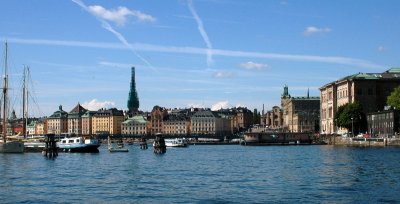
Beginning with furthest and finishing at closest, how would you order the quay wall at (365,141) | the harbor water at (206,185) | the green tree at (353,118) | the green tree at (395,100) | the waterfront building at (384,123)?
1. the green tree at (353,118)
2. the green tree at (395,100)
3. the waterfront building at (384,123)
4. the quay wall at (365,141)
5. the harbor water at (206,185)

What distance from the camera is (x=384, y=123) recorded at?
149 metres

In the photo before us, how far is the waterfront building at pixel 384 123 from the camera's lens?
467 ft

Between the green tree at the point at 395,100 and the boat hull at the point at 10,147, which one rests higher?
the green tree at the point at 395,100

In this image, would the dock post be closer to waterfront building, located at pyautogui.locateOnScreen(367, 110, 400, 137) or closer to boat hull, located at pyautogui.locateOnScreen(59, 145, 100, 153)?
boat hull, located at pyautogui.locateOnScreen(59, 145, 100, 153)

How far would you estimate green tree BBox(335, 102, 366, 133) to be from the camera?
16425 centimetres

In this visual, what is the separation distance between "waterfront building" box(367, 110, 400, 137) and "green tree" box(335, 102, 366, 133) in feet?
10.9

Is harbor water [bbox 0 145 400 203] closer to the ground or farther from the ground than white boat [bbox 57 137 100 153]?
closer to the ground

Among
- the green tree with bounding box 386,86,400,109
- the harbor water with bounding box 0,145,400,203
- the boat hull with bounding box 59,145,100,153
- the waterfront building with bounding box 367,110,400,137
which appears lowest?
the harbor water with bounding box 0,145,400,203

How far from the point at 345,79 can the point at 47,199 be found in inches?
5974

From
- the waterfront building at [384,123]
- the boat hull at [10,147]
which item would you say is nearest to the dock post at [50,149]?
the boat hull at [10,147]

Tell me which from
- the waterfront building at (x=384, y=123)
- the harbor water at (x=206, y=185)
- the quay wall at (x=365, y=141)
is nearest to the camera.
→ the harbor water at (x=206, y=185)

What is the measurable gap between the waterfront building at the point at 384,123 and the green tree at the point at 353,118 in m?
3.31

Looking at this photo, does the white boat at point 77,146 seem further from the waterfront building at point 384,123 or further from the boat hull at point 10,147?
the waterfront building at point 384,123

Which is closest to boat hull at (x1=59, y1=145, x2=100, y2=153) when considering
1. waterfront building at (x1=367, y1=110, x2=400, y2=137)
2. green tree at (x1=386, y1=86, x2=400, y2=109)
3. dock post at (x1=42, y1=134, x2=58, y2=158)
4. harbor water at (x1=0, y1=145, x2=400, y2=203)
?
dock post at (x1=42, y1=134, x2=58, y2=158)
